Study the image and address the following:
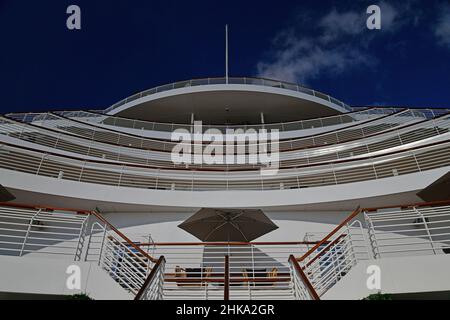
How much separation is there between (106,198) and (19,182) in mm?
3170

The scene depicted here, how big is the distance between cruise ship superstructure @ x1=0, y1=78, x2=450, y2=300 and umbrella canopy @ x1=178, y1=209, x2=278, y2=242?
0.12 ft

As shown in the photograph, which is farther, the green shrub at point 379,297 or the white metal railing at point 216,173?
the white metal railing at point 216,173

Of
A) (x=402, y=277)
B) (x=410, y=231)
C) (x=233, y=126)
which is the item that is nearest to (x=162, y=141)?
(x=233, y=126)

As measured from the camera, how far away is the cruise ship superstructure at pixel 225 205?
669cm

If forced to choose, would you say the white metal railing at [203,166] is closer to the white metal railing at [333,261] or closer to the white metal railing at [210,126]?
the white metal railing at [210,126]

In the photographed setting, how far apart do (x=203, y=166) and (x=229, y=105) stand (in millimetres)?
8399

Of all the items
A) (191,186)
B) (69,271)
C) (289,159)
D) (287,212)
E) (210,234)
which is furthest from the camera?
(289,159)

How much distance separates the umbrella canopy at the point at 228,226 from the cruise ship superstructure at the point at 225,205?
0.04 m

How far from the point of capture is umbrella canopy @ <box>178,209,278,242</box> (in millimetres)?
10138

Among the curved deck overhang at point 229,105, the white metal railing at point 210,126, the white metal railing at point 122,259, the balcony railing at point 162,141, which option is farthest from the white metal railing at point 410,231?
the curved deck overhang at point 229,105

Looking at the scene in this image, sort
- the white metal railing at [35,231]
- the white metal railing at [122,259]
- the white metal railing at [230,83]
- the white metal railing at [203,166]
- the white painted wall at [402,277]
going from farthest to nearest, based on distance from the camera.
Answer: the white metal railing at [230,83] → the white metal railing at [203,166] → the white metal railing at [122,259] → the white metal railing at [35,231] → the white painted wall at [402,277]
